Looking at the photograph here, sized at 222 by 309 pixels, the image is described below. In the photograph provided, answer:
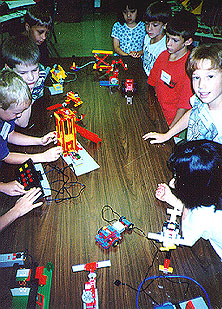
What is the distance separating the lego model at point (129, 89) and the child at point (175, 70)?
0.70 ft

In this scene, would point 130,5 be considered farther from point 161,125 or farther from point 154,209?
point 154,209

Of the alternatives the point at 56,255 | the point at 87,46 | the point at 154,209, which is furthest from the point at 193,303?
the point at 87,46

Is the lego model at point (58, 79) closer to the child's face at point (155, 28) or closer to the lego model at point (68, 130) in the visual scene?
the lego model at point (68, 130)

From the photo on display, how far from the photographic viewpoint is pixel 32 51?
1751 millimetres

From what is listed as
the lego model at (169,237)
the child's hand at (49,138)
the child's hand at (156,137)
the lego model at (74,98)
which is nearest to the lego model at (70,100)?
the lego model at (74,98)

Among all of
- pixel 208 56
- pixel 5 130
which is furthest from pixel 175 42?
pixel 5 130

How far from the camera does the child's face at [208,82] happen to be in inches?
58.1

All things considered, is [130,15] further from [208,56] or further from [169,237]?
[169,237]

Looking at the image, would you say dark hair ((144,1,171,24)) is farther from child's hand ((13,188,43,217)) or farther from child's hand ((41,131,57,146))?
child's hand ((13,188,43,217))

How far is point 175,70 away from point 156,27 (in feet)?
1.87

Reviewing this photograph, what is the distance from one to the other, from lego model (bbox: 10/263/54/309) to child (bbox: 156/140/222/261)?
59 centimetres

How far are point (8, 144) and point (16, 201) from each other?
48 cm

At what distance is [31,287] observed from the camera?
1.01m

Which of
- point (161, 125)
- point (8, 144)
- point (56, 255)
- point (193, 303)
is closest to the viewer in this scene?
point (193, 303)
